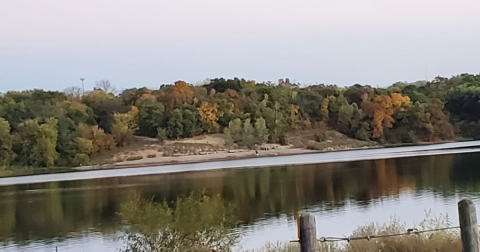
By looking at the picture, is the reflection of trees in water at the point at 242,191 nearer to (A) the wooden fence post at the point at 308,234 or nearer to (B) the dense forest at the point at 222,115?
(A) the wooden fence post at the point at 308,234

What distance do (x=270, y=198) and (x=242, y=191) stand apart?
10.8 feet

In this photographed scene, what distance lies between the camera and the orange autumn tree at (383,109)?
69812 millimetres

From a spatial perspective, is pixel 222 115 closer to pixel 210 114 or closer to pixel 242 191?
pixel 210 114

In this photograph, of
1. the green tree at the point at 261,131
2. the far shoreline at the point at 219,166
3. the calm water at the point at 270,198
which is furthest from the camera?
the green tree at the point at 261,131

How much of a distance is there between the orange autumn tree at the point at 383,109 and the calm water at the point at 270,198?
95.2 feet

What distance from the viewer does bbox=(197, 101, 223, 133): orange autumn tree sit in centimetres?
6662

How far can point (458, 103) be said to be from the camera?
A: 73.1m

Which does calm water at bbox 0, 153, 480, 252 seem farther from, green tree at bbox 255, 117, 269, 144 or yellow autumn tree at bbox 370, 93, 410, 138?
yellow autumn tree at bbox 370, 93, 410, 138

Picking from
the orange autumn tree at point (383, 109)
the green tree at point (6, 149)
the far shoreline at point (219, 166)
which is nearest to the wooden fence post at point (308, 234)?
the far shoreline at point (219, 166)

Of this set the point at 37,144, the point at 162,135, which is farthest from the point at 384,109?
the point at 37,144

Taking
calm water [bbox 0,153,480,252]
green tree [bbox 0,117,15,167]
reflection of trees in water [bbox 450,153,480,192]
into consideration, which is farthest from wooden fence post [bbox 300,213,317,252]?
green tree [bbox 0,117,15,167]

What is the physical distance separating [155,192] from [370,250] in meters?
21.1

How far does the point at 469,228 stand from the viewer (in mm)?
5895

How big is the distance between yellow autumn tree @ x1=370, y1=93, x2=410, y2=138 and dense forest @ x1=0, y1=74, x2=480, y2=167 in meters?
0.10
